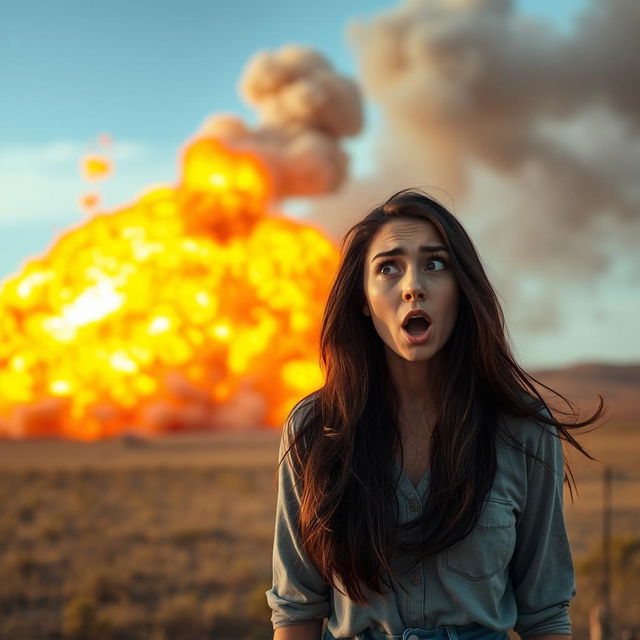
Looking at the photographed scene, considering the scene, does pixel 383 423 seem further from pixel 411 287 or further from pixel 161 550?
pixel 161 550

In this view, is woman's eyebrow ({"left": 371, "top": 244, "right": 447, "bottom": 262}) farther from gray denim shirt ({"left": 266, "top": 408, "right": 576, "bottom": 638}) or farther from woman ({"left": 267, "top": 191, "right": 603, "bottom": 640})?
gray denim shirt ({"left": 266, "top": 408, "right": 576, "bottom": 638})

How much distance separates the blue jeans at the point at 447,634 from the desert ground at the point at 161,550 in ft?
2.40

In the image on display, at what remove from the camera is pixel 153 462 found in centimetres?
3447

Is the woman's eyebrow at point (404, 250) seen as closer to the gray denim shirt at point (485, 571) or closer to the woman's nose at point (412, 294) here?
the woman's nose at point (412, 294)

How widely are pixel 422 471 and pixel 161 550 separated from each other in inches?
517

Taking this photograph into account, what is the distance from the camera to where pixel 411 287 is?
251 centimetres

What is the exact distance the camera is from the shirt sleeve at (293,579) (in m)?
2.55

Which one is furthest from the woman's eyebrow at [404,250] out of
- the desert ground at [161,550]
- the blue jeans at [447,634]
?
the blue jeans at [447,634]

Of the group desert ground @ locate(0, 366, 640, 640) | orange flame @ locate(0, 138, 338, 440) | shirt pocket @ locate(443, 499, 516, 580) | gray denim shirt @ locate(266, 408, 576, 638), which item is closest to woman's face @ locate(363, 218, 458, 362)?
gray denim shirt @ locate(266, 408, 576, 638)

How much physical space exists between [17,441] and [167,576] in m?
32.6

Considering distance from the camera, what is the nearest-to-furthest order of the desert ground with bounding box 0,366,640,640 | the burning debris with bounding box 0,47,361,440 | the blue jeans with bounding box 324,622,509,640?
1. the blue jeans with bounding box 324,622,509,640
2. the desert ground with bounding box 0,366,640,640
3. the burning debris with bounding box 0,47,361,440

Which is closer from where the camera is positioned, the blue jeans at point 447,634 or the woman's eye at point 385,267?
the blue jeans at point 447,634

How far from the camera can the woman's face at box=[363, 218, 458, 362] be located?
2.52 meters

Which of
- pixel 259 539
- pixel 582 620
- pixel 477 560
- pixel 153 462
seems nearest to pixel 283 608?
pixel 477 560
